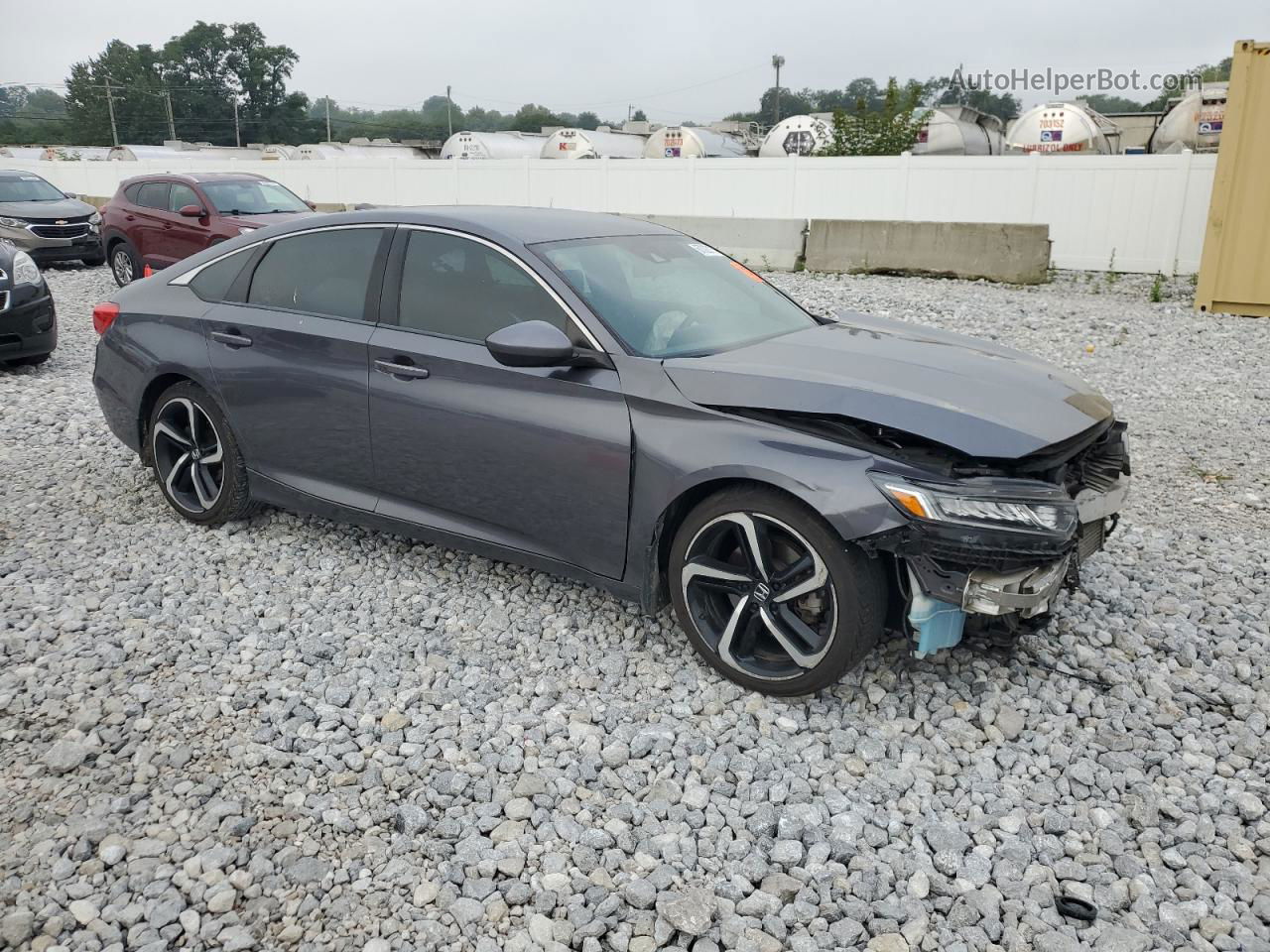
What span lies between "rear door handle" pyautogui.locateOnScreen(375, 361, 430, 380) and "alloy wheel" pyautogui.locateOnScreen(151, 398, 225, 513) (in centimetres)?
122

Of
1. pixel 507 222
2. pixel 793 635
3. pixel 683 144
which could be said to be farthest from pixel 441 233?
pixel 683 144

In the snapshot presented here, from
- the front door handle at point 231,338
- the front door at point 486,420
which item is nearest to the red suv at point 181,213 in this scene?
the front door handle at point 231,338

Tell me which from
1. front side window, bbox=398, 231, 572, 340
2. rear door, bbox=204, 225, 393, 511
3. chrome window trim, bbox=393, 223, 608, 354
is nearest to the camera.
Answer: chrome window trim, bbox=393, 223, 608, 354

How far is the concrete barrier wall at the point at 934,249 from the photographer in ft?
43.3

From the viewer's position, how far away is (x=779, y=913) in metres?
2.56

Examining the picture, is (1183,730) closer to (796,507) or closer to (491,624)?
(796,507)

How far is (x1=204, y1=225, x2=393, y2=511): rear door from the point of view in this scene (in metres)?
4.29

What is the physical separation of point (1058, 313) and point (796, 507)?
9.32m

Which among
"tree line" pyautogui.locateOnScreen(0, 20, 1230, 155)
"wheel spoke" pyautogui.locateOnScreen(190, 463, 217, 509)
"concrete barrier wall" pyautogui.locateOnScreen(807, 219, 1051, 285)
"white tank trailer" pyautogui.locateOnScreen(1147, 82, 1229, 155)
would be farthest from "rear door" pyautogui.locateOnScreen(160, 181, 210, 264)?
"tree line" pyautogui.locateOnScreen(0, 20, 1230, 155)

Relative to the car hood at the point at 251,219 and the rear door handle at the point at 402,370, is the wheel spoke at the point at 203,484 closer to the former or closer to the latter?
the rear door handle at the point at 402,370

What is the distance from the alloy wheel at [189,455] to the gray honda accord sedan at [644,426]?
0.02 metres

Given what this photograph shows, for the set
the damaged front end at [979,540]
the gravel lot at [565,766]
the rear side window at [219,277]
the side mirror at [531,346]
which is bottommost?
the gravel lot at [565,766]

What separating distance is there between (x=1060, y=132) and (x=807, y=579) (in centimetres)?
2388

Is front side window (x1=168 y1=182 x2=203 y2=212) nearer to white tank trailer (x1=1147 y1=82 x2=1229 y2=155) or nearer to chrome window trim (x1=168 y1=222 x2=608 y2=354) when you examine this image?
chrome window trim (x1=168 y1=222 x2=608 y2=354)
